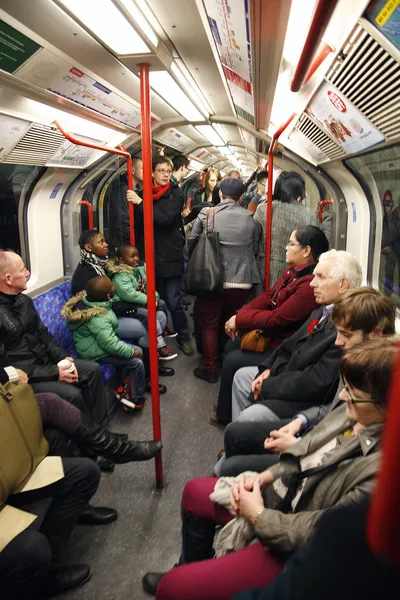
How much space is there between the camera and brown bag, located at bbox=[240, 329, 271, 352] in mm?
3492

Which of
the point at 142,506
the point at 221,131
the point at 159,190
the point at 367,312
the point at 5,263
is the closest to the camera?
the point at 367,312

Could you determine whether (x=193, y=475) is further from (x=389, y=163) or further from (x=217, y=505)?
(x=389, y=163)

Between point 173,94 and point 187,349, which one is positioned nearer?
point 173,94

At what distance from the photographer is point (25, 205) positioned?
442cm

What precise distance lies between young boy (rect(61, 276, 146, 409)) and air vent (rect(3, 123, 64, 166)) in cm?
117

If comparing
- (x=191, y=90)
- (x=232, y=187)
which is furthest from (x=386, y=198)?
(x=191, y=90)

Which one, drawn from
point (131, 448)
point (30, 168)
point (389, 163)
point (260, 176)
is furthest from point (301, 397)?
point (260, 176)

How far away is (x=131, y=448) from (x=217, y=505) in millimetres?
1041

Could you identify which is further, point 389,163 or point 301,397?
point 389,163

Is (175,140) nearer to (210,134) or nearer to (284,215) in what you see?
(210,134)

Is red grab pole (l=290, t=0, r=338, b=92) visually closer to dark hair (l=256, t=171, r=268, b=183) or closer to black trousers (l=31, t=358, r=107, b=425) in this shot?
black trousers (l=31, t=358, r=107, b=425)

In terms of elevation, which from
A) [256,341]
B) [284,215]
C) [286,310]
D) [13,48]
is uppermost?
[13,48]

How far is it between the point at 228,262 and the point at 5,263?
6.88 feet

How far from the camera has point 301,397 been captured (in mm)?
2604
